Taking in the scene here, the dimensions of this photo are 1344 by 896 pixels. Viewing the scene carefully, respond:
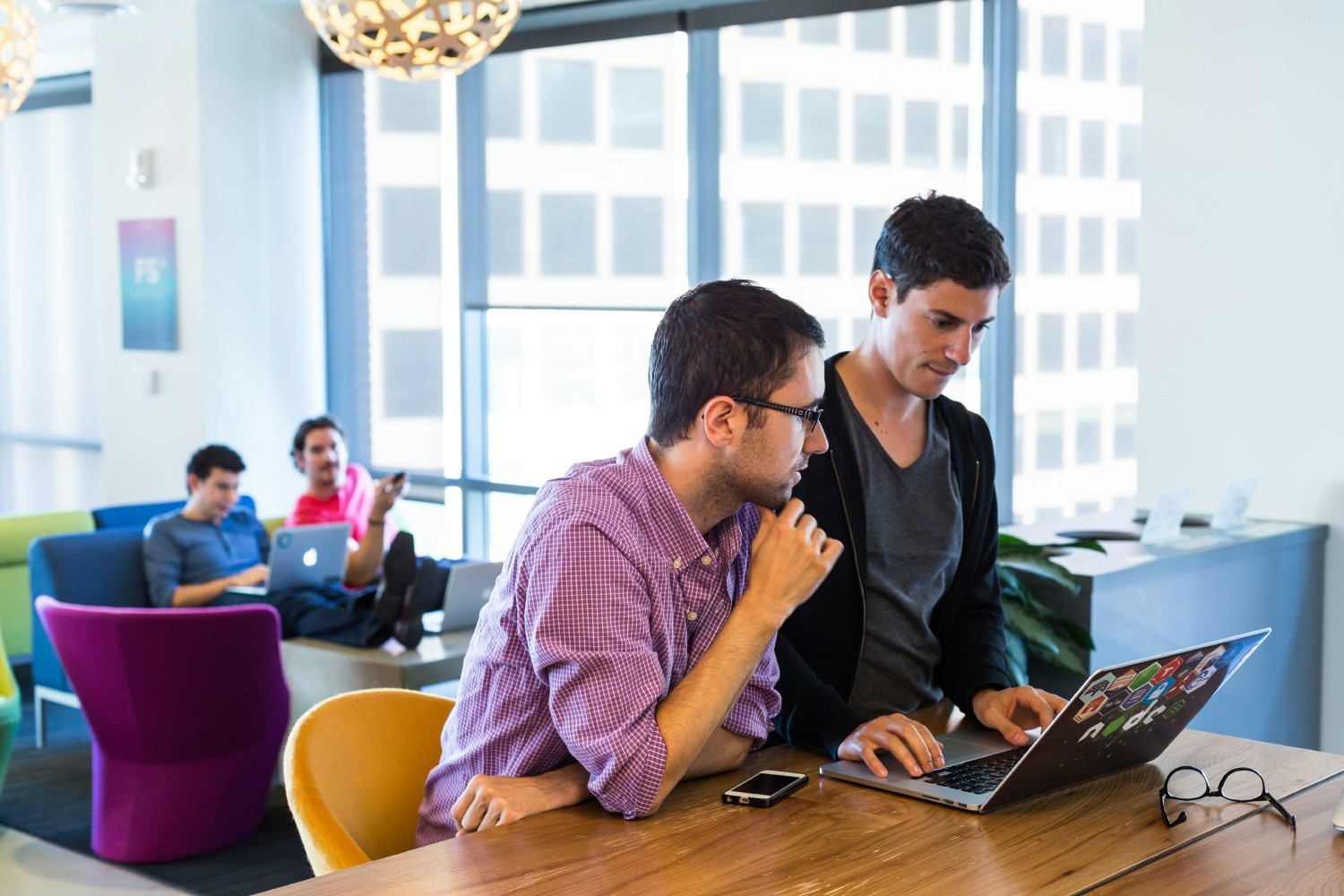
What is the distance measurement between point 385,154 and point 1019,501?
3952mm

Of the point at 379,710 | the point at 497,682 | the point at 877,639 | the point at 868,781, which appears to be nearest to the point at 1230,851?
the point at 868,781

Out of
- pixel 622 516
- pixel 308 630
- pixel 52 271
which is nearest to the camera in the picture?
pixel 622 516

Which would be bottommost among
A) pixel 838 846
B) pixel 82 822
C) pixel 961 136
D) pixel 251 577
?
pixel 82 822

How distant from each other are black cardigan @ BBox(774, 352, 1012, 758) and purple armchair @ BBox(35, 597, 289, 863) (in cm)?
235

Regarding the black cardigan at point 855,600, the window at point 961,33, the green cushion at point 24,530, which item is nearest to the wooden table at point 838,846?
the black cardigan at point 855,600

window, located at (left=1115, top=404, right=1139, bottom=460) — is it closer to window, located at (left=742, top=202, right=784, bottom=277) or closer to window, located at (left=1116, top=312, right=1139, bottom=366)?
window, located at (left=1116, top=312, right=1139, bottom=366)

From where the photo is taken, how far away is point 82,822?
4488mm

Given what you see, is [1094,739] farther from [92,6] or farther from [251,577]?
[92,6]

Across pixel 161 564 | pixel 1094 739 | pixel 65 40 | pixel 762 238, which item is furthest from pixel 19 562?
pixel 1094 739

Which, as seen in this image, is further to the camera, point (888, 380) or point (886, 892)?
point (888, 380)

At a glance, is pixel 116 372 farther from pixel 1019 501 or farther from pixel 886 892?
pixel 886 892

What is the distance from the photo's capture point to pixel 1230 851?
1.49m

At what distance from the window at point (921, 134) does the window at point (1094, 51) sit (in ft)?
1.84

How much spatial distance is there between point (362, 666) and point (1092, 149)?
3.00 metres
